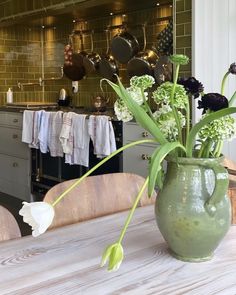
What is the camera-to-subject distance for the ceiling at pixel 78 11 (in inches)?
152

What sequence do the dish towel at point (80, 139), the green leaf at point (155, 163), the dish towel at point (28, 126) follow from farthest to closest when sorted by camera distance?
the dish towel at point (28, 126) < the dish towel at point (80, 139) < the green leaf at point (155, 163)

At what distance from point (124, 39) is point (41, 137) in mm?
1141

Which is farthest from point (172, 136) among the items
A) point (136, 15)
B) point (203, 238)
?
point (136, 15)

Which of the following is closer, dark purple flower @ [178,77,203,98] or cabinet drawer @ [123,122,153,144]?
dark purple flower @ [178,77,203,98]

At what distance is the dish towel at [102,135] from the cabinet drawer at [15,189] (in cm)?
123

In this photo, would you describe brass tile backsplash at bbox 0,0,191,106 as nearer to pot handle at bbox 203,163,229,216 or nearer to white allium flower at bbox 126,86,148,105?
white allium flower at bbox 126,86,148,105

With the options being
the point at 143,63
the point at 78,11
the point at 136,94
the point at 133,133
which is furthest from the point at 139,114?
the point at 78,11

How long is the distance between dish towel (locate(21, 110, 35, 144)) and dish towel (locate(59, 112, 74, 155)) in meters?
0.45

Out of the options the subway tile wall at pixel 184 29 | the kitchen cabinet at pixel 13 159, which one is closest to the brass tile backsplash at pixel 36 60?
the kitchen cabinet at pixel 13 159

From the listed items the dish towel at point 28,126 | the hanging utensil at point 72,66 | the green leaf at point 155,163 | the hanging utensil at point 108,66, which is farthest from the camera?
the hanging utensil at point 72,66

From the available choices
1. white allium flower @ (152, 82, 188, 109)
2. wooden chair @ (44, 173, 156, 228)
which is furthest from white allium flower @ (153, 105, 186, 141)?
wooden chair @ (44, 173, 156, 228)

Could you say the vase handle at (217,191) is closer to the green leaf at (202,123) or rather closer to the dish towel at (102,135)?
the green leaf at (202,123)

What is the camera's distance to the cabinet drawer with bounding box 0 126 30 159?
175 inches

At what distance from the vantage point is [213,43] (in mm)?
2996
